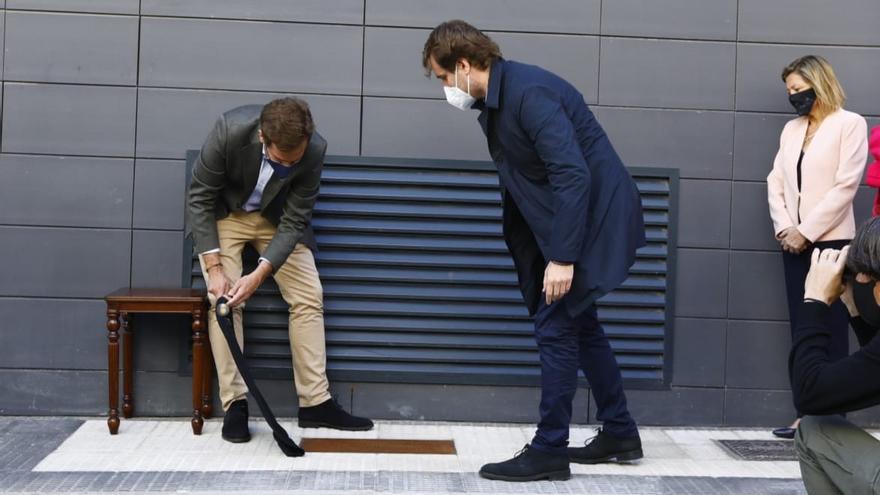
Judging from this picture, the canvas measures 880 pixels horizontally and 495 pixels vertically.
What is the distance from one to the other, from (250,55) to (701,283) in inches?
97.8

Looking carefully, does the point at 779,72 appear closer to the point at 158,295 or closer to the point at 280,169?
the point at 280,169

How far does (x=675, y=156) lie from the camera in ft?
17.4

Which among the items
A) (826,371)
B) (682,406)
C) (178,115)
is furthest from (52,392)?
(826,371)

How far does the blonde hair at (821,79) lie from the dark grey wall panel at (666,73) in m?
0.36

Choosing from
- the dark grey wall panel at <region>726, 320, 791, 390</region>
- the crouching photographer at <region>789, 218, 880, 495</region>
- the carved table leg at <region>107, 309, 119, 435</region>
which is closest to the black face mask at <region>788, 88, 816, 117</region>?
the dark grey wall panel at <region>726, 320, 791, 390</region>

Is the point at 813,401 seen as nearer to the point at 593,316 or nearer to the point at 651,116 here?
the point at 593,316

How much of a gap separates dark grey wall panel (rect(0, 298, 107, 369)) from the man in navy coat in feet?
7.07

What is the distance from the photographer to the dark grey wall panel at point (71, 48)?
5.13 m

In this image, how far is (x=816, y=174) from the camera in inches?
197

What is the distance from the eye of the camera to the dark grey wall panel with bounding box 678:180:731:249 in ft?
17.4

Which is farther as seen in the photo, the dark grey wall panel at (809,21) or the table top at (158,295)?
the dark grey wall panel at (809,21)

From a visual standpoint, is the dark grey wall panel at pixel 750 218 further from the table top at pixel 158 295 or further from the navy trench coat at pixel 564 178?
the table top at pixel 158 295

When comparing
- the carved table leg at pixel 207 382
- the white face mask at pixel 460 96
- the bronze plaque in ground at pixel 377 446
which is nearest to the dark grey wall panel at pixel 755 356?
the bronze plaque in ground at pixel 377 446

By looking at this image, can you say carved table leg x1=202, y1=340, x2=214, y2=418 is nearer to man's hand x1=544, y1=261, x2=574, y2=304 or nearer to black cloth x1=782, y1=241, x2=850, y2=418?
man's hand x1=544, y1=261, x2=574, y2=304
